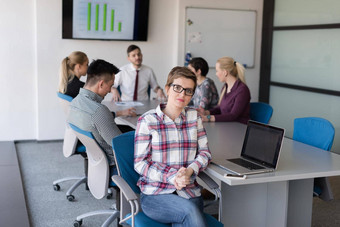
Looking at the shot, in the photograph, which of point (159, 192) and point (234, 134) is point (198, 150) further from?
point (234, 134)

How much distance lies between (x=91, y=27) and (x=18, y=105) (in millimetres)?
1511

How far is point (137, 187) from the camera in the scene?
2896 millimetres

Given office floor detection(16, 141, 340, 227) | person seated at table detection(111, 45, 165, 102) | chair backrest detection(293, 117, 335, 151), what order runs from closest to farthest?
chair backrest detection(293, 117, 335, 151)
office floor detection(16, 141, 340, 227)
person seated at table detection(111, 45, 165, 102)

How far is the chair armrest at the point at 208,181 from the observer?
8.80 feet

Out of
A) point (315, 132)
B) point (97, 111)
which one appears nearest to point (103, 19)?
point (97, 111)

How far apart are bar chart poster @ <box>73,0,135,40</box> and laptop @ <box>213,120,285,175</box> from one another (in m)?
4.34

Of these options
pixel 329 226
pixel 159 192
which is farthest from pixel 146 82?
pixel 159 192

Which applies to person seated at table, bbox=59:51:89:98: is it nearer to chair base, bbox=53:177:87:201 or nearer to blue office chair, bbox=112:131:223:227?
Result: chair base, bbox=53:177:87:201

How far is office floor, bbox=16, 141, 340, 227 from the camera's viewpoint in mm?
4016

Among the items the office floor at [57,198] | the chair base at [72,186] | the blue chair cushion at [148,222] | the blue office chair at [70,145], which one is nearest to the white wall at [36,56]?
the office floor at [57,198]

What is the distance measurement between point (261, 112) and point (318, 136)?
3.87 feet

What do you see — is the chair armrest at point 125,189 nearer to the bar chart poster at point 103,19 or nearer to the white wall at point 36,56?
the white wall at point 36,56

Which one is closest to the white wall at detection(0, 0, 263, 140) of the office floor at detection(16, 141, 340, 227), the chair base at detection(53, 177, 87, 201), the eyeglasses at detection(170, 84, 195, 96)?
the office floor at detection(16, 141, 340, 227)

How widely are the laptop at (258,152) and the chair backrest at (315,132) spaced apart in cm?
83
